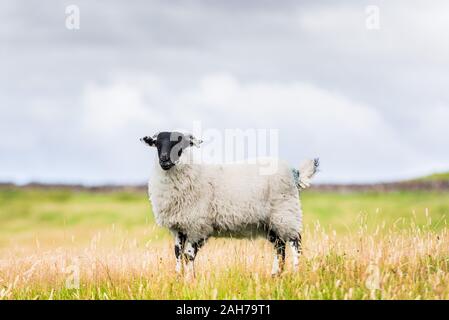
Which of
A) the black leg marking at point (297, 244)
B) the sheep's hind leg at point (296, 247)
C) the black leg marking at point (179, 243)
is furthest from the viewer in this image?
the black leg marking at point (297, 244)

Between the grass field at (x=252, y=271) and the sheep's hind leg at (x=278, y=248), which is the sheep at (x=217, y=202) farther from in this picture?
the grass field at (x=252, y=271)

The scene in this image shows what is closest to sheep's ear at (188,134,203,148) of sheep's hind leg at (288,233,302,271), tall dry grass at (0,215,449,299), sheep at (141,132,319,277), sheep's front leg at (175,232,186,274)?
sheep at (141,132,319,277)

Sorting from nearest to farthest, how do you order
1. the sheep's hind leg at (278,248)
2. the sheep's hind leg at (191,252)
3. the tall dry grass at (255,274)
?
the tall dry grass at (255,274) < the sheep's hind leg at (191,252) < the sheep's hind leg at (278,248)

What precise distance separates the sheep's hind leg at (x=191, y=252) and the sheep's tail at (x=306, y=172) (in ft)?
7.16

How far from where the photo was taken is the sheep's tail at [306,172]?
10.7m

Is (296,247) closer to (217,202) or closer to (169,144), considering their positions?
(217,202)

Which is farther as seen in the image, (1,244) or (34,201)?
(34,201)

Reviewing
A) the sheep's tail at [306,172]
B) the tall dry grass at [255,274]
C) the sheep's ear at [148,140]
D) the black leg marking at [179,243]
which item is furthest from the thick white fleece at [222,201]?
the sheep's ear at [148,140]

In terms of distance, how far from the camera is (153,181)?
32.7 feet

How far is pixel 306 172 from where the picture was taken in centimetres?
1077

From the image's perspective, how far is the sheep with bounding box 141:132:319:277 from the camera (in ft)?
31.3

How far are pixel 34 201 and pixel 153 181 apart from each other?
30.8 m
